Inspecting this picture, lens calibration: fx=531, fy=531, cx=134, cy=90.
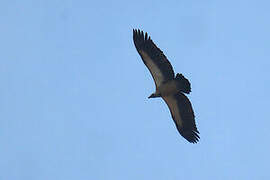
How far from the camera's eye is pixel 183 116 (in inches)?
770

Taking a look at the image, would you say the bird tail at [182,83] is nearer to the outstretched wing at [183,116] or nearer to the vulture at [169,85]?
the vulture at [169,85]

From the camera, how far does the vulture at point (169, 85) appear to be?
59.9 ft

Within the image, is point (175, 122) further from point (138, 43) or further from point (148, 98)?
point (138, 43)

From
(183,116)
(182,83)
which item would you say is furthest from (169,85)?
(183,116)

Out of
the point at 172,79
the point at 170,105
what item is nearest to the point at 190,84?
the point at 172,79

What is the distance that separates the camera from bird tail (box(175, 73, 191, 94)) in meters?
18.0

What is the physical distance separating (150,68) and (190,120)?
252cm

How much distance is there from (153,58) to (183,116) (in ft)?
8.56

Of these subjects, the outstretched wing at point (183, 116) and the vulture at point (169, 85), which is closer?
the vulture at point (169, 85)

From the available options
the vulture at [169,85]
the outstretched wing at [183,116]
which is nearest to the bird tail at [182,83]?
the vulture at [169,85]

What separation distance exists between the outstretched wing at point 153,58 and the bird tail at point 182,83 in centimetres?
33

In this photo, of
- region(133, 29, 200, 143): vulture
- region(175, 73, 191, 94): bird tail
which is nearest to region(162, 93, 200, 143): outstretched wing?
region(133, 29, 200, 143): vulture

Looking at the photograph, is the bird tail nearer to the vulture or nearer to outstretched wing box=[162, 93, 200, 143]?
the vulture

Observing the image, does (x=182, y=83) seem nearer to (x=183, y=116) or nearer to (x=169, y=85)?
(x=169, y=85)
